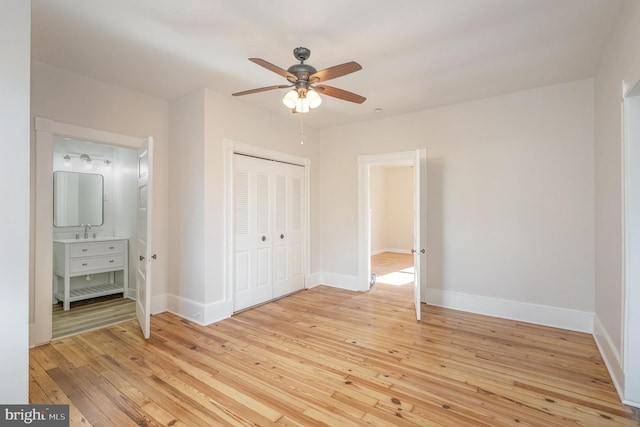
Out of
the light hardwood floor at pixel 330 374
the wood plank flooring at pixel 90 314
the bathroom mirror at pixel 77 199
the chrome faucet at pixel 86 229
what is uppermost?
the bathroom mirror at pixel 77 199

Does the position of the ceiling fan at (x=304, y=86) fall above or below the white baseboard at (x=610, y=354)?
above

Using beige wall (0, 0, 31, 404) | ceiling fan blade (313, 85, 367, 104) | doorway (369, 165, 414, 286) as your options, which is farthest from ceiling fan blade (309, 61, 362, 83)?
doorway (369, 165, 414, 286)

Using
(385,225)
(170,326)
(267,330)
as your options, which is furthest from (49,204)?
(385,225)

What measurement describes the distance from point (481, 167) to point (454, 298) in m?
1.85

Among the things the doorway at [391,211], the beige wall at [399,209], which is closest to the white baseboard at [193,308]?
the doorway at [391,211]

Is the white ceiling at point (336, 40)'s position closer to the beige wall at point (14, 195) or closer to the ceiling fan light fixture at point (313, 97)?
the ceiling fan light fixture at point (313, 97)

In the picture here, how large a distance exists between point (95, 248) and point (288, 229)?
2.86m

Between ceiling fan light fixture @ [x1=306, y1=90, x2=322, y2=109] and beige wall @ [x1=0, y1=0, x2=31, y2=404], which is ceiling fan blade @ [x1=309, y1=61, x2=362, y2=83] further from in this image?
beige wall @ [x1=0, y1=0, x2=31, y2=404]

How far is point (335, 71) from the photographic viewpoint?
223 cm

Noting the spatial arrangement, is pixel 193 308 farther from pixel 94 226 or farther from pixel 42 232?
pixel 94 226

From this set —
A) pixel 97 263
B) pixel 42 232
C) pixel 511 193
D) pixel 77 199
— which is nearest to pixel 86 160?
pixel 77 199

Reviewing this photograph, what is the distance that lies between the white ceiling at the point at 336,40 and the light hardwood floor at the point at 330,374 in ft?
9.43

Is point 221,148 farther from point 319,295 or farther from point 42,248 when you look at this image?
point 319,295

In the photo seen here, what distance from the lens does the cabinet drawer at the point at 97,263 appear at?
421 cm
